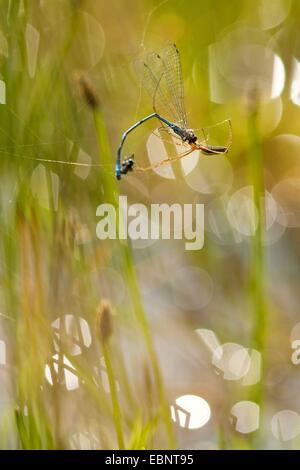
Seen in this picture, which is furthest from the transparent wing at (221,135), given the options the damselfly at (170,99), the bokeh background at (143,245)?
the damselfly at (170,99)

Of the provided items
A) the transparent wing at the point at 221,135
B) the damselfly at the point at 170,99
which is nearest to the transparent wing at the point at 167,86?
the damselfly at the point at 170,99

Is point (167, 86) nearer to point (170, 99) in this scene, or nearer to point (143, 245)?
point (170, 99)

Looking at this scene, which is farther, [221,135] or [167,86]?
[221,135]

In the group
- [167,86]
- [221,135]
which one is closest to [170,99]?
[167,86]

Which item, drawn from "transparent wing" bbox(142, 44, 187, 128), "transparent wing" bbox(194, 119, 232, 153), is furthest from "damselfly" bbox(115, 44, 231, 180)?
"transparent wing" bbox(194, 119, 232, 153)

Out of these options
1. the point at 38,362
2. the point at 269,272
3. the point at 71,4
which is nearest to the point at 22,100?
the point at 71,4

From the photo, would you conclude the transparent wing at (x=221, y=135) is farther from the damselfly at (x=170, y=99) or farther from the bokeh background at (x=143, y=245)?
the damselfly at (x=170, y=99)

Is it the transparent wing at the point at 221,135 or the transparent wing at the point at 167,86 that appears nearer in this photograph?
the transparent wing at the point at 167,86

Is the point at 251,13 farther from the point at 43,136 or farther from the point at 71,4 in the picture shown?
the point at 43,136
